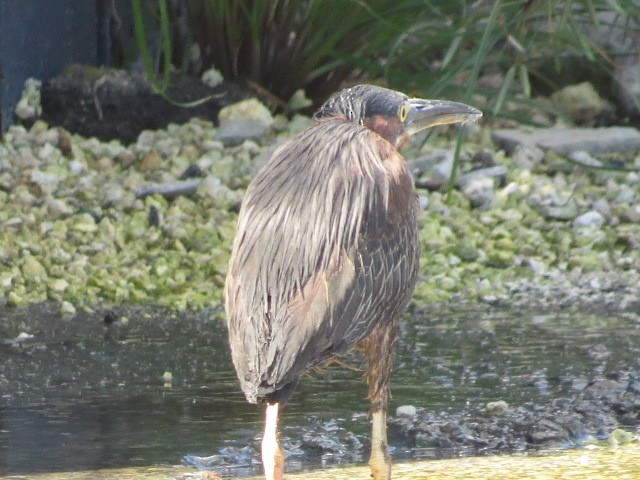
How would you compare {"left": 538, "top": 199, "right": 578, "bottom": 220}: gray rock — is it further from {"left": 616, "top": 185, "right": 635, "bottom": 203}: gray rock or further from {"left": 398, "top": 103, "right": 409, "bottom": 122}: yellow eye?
{"left": 398, "top": 103, "right": 409, "bottom": 122}: yellow eye

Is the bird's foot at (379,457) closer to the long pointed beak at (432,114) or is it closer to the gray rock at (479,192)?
the long pointed beak at (432,114)

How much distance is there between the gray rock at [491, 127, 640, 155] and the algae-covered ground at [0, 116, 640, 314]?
11 centimetres

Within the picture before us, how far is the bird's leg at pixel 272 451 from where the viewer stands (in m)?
3.15

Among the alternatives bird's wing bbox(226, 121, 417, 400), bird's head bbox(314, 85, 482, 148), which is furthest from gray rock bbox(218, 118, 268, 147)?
bird's wing bbox(226, 121, 417, 400)

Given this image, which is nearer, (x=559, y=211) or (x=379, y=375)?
(x=379, y=375)

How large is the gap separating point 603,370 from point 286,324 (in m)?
1.94

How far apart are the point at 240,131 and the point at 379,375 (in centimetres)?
458

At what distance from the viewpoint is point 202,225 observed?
6.69 meters

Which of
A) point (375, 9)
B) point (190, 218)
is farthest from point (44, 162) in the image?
point (375, 9)

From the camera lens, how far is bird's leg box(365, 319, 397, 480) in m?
3.54

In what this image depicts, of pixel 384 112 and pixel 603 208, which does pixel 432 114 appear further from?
pixel 603 208

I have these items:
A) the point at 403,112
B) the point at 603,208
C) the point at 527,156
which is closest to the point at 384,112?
the point at 403,112

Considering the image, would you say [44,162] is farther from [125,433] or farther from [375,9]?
[125,433]

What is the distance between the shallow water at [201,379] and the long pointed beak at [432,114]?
902mm
